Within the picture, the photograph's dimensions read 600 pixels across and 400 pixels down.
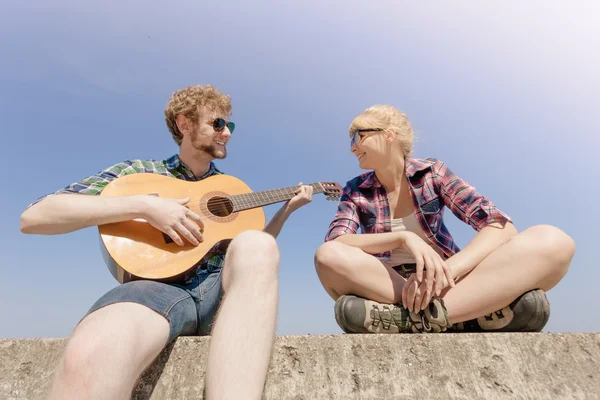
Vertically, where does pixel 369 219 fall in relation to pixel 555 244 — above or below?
above

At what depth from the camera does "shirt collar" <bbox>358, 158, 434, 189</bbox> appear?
8.24ft

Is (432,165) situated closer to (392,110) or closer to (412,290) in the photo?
(392,110)

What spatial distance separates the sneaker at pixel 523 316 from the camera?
5.83 feet

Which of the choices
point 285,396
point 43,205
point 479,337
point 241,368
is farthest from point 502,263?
point 43,205

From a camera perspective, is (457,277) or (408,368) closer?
(408,368)

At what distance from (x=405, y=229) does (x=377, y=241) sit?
47 cm

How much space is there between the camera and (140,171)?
7.93ft

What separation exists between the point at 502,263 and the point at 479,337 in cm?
41

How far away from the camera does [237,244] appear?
1604 millimetres

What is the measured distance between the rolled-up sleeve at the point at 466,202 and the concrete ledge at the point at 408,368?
70cm

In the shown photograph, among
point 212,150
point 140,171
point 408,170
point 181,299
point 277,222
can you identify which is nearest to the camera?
point 181,299

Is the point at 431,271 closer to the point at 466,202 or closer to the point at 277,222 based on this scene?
the point at 466,202

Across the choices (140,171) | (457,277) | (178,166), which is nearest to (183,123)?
(178,166)

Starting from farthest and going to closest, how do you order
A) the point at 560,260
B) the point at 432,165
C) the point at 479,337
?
1. the point at 432,165
2. the point at 560,260
3. the point at 479,337
